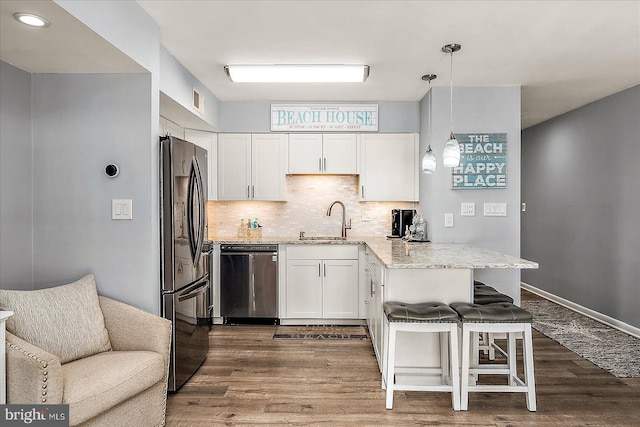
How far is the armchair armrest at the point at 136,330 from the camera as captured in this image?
2273 mm

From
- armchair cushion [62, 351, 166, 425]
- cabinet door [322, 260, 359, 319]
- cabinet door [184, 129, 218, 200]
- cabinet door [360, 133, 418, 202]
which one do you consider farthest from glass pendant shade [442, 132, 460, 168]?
cabinet door [184, 129, 218, 200]

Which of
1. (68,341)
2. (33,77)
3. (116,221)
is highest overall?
(33,77)

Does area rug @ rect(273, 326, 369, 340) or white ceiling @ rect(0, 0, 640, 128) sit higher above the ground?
white ceiling @ rect(0, 0, 640, 128)

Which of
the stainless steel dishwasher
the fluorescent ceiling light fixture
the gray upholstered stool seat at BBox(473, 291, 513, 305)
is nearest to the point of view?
the gray upholstered stool seat at BBox(473, 291, 513, 305)

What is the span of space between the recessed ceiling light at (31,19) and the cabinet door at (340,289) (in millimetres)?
3099

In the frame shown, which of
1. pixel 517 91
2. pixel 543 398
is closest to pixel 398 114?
pixel 517 91

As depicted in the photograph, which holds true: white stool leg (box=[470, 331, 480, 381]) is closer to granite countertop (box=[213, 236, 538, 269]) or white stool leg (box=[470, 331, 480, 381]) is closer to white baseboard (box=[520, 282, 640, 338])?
granite countertop (box=[213, 236, 538, 269])

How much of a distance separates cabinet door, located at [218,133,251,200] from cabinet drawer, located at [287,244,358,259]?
924mm

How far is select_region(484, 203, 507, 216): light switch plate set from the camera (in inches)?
159

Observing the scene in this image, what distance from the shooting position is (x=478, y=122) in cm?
404

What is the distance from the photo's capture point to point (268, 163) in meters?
4.63

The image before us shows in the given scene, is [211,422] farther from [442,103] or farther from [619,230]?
[619,230]

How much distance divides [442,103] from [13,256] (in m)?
3.83

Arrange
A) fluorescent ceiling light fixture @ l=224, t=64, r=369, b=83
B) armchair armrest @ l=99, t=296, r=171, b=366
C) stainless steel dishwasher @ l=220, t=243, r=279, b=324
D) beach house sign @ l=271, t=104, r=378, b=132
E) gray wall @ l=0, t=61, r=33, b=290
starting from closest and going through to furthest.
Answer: armchair armrest @ l=99, t=296, r=171, b=366
gray wall @ l=0, t=61, r=33, b=290
fluorescent ceiling light fixture @ l=224, t=64, r=369, b=83
stainless steel dishwasher @ l=220, t=243, r=279, b=324
beach house sign @ l=271, t=104, r=378, b=132
